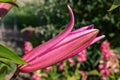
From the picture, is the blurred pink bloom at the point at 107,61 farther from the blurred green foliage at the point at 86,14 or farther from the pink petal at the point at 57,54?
the pink petal at the point at 57,54

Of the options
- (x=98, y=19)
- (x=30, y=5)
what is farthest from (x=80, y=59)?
(x=30, y=5)

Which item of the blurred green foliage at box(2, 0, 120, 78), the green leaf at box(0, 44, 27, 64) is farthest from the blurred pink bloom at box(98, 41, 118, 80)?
the green leaf at box(0, 44, 27, 64)

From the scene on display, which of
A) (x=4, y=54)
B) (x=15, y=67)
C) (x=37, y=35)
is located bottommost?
(x=37, y=35)

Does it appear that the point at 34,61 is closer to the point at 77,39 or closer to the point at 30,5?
the point at 77,39

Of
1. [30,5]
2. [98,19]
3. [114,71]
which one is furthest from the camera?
[30,5]

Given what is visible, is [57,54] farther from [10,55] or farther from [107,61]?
[107,61]

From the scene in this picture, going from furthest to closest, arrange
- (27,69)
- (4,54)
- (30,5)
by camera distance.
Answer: (30,5)
(27,69)
(4,54)

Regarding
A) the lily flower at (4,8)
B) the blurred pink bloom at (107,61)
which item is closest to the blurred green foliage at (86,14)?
the blurred pink bloom at (107,61)

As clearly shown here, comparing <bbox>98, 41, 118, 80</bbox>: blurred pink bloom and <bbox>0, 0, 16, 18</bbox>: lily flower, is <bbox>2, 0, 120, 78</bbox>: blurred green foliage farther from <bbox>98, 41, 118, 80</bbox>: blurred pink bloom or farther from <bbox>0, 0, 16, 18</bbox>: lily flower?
<bbox>0, 0, 16, 18</bbox>: lily flower
